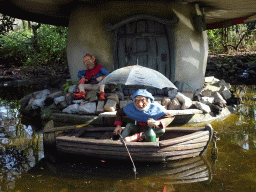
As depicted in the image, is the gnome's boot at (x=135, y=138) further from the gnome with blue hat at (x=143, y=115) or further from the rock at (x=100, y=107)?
the rock at (x=100, y=107)

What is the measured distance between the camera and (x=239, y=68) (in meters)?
13.8

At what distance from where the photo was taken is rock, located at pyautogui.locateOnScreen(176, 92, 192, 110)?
19.7 ft

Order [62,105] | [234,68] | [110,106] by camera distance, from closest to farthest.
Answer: [110,106]
[62,105]
[234,68]

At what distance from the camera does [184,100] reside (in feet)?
19.9

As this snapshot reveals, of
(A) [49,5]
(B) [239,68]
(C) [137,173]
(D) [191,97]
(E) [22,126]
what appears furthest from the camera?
(B) [239,68]

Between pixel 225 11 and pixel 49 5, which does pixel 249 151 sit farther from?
pixel 49 5

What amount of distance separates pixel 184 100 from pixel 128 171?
276cm

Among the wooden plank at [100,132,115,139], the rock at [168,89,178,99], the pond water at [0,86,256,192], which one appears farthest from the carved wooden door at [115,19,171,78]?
the wooden plank at [100,132,115,139]

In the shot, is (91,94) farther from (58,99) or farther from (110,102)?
(58,99)

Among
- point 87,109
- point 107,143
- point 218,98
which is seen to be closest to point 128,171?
point 107,143

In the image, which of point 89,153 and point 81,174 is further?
point 89,153

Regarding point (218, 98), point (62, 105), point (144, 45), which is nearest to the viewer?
point (62, 105)

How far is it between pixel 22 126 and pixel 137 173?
3340 mm

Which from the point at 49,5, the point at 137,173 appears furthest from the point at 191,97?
the point at 49,5
